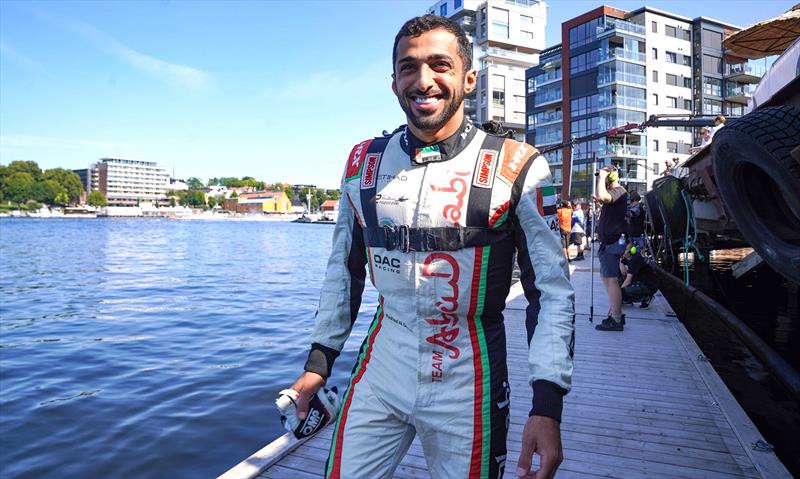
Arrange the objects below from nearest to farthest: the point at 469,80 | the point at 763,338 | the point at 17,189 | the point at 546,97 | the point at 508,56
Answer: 1. the point at 469,80
2. the point at 763,338
3. the point at 546,97
4. the point at 508,56
5. the point at 17,189

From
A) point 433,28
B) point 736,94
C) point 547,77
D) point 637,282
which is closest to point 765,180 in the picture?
point 433,28

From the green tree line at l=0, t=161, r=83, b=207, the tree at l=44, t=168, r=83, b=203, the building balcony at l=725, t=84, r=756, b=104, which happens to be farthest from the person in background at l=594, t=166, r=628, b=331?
the tree at l=44, t=168, r=83, b=203

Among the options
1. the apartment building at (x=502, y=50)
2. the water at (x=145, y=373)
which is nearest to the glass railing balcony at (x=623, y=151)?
the apartment building at (x=502, y=50)

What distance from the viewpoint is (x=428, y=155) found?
2004 mm

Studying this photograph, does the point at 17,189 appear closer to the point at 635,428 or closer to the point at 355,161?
the point at 635,428

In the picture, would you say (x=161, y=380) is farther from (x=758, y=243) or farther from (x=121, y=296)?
(x=121, y=296)

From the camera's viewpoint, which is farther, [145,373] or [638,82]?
[638,82]

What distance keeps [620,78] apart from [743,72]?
547 inches

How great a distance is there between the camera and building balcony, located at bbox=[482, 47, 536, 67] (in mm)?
70250

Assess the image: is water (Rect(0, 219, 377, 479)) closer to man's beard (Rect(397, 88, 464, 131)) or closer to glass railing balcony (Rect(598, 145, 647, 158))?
man's beard (Rect(397, 88, 464, 131))

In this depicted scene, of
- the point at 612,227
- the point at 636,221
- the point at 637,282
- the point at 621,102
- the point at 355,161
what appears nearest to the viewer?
the point at 355,161

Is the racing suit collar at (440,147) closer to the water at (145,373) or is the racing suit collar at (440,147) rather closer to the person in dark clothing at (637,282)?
the water at (145,373)

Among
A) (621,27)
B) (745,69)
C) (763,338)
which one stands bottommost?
(763,338)

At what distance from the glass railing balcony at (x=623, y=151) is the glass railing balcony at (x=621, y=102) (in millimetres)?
3792
